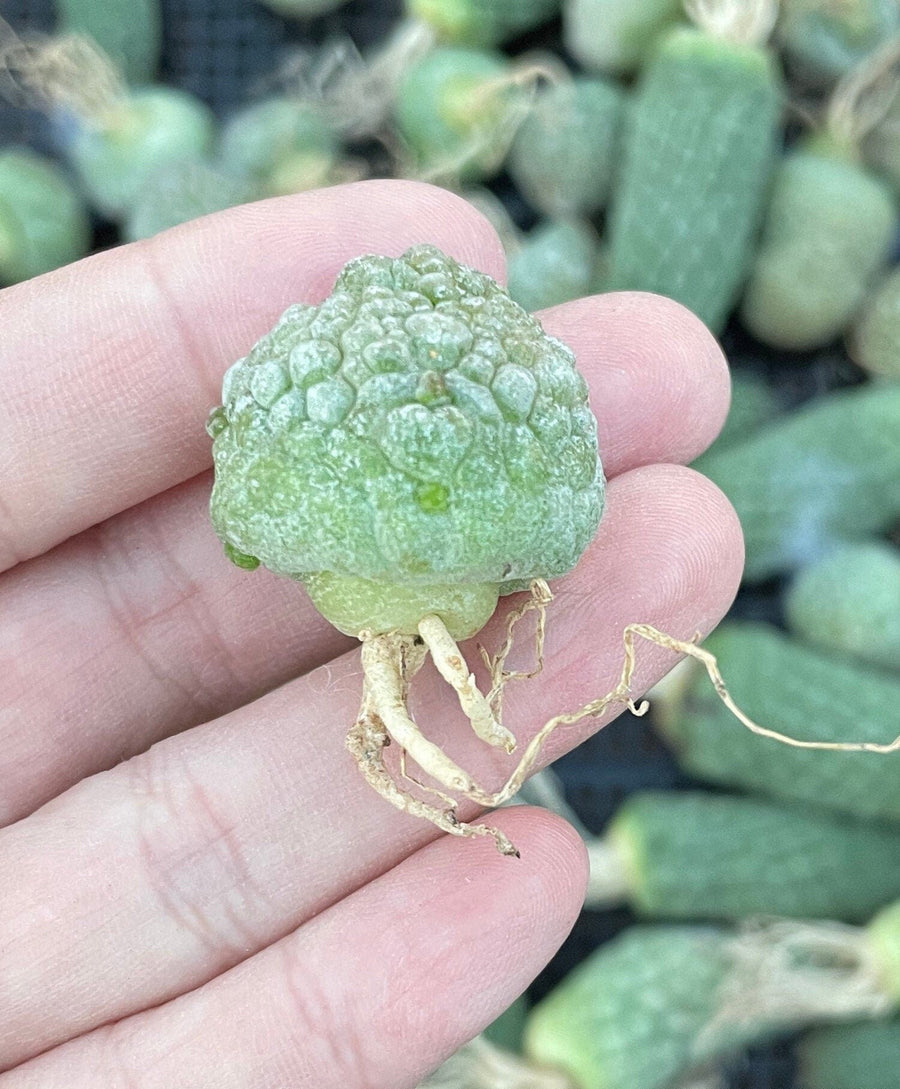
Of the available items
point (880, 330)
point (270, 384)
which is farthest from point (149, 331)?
point (880, 330)

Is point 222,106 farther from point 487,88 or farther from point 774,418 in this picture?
point 774,418

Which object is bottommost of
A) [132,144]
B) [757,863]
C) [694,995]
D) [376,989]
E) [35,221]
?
[694,995]

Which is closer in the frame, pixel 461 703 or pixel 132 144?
pixel 461 703

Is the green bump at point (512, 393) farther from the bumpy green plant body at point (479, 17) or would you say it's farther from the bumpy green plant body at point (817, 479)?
the bumpy green plant body at point (479, 17)

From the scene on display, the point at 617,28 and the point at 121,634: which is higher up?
the point at 617,28

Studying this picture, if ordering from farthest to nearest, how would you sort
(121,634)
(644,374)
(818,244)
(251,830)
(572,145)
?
(572,145) < (818,244) < (121,634) < (644,374) < (251,830)

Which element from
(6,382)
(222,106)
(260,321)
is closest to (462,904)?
(260,321)

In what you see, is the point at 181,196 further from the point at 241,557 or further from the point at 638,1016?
the point at 638,1016
